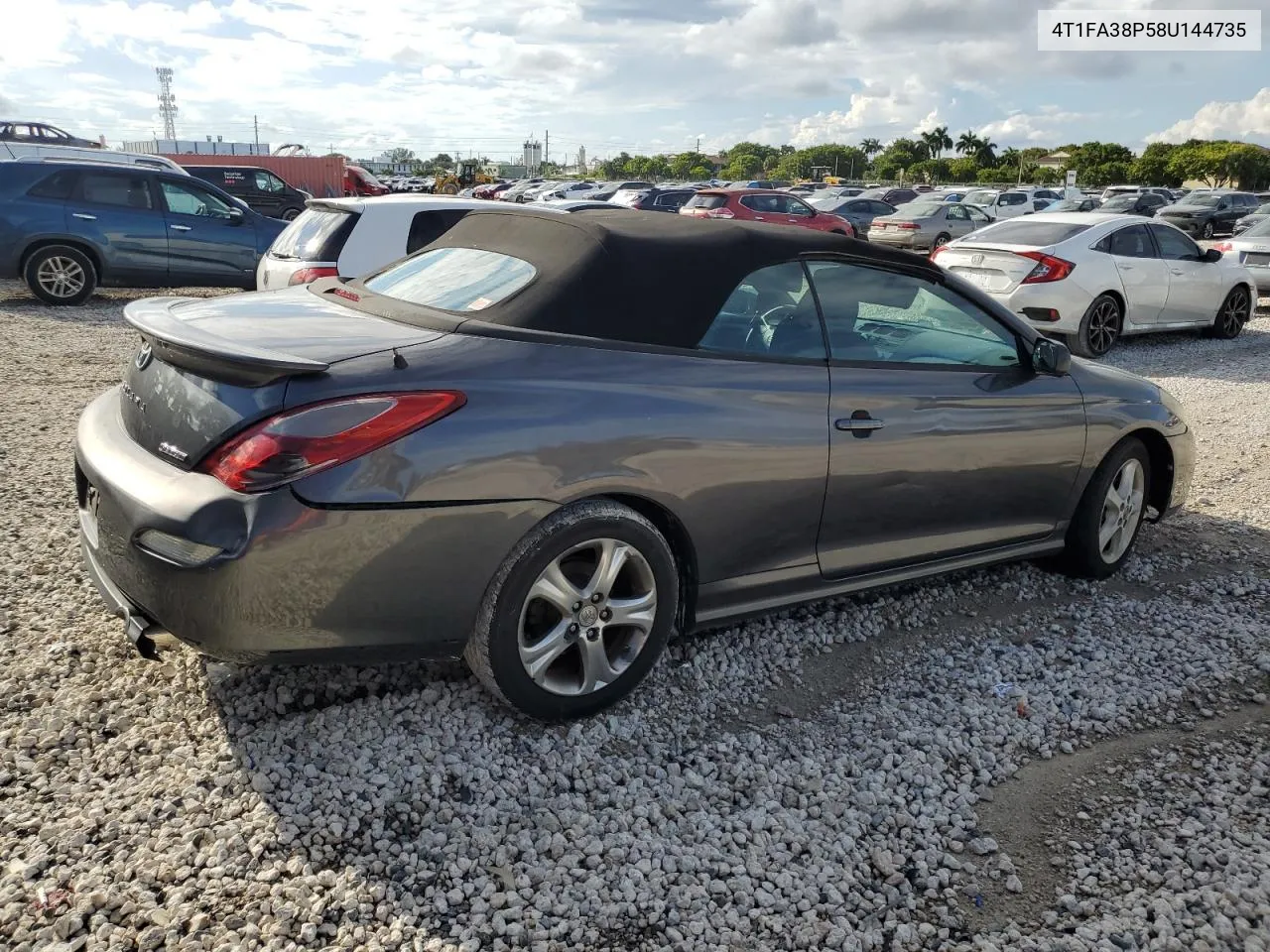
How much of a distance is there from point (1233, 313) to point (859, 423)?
1121cm

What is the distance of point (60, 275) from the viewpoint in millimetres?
12281

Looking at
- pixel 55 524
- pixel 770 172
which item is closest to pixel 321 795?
pixel 55 524

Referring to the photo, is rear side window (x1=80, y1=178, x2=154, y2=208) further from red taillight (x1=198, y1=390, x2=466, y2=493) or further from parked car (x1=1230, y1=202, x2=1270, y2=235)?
parked car (x1=1230, y1=202, x2=1270, y2=235)

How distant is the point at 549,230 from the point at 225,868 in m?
2.22

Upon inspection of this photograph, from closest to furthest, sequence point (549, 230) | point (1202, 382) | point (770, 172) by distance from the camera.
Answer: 1. point (549, 230)
2. point (1202, 382)
3. point (770, 172)

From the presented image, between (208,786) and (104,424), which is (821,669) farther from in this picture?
(104,424)

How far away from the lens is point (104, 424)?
11.0 ft

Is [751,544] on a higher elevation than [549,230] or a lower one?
lower

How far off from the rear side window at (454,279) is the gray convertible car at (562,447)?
0.05 ft

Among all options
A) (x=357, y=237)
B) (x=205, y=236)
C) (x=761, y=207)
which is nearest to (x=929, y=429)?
(x=357, y=237)

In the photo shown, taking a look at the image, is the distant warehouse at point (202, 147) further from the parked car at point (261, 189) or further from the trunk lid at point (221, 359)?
the trunk lid at point (221, 359)

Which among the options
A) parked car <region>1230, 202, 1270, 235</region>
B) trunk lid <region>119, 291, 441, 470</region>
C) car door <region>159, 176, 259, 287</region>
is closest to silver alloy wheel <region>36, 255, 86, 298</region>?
car door <region>159, 176, 259, 287</region>

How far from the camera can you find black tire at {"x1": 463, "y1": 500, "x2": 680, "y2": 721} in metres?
3.00

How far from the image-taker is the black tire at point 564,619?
9.84 feet
